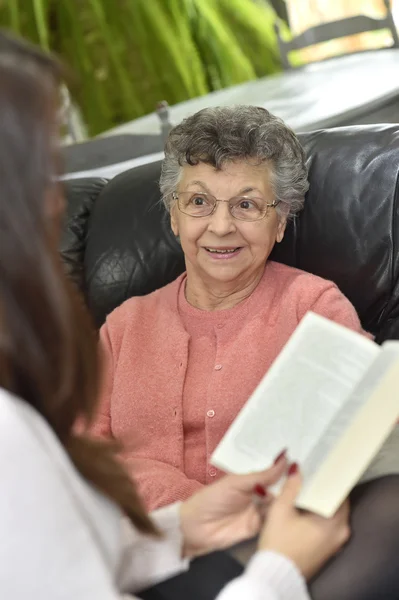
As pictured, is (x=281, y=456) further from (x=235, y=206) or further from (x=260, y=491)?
(x=235, y=206)

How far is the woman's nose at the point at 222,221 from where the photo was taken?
5.69 ft

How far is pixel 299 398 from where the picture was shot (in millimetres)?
1142

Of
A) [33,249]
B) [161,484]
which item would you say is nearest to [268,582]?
[33,249]

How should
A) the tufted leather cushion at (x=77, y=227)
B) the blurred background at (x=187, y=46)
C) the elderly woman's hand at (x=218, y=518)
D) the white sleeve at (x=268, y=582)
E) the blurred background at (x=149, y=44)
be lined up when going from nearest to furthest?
1. the white sleeve at (x=268, y=582)
2. the elderly woman's hand at (x=218, y=518)
3. the tufted leather cushion at (x=77, y=227)
4. the blurred background at (x=187, y=46)
5. the blurred background at (x=149, y=44)

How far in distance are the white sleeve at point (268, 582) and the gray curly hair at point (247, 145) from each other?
0.97 m

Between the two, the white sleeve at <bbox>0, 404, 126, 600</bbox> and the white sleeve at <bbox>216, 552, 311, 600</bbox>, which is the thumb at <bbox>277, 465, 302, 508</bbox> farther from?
the white sleeve at <bbox>0, 404, 126, 600</bbox>

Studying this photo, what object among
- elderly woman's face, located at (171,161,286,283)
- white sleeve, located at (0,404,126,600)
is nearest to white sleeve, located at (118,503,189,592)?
white sleeve, located at (0,404,126,600)

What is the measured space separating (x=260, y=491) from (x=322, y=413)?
14cm

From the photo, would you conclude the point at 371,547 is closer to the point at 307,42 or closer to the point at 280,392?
the point at 280,392

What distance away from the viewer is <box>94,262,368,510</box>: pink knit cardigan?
1.63 m

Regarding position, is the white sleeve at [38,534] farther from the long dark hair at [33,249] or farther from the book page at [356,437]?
the book page at [356,437]

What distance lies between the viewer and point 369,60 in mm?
3988

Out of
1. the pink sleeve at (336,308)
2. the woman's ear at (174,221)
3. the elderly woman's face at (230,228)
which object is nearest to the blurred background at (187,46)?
the woman's ear at (174,221)

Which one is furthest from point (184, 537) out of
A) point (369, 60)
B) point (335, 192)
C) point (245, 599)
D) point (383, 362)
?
point (369, 60)
